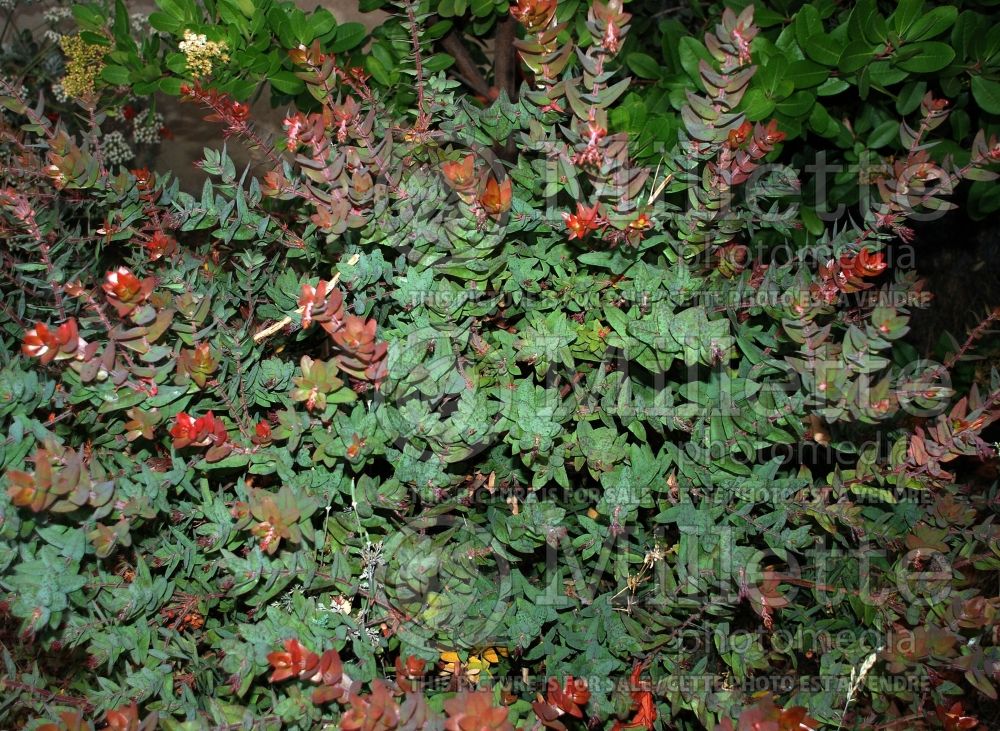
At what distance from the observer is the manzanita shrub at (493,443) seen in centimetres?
126

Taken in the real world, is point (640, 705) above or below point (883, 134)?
below

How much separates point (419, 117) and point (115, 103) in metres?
1.24

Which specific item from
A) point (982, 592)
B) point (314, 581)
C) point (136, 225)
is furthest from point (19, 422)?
point (982, 592)

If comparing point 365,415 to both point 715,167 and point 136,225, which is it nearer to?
point 715,167

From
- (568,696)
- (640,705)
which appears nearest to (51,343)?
(568,696)

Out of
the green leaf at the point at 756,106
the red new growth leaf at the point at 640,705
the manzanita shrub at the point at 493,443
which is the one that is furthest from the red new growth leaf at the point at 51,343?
the green leaf at the point at 756,106

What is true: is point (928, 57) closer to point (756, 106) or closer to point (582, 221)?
point (756, 106)

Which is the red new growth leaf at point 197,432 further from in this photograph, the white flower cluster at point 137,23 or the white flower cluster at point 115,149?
the white flower cluster at point 137,23

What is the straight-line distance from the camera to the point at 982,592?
1.87m

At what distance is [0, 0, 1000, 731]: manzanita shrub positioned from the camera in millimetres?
1262

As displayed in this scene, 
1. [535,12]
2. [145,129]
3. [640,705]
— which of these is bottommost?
[640,705]

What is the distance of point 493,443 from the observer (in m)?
1.55

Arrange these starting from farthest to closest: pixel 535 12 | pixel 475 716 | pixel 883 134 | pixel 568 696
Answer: pixel 883 134
pixel 568 696
pixel 535 12
pixel 475 716

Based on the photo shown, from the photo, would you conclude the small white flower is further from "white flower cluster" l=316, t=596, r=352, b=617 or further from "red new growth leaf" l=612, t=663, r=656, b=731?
"red new growth leaf" l=612, t=663, r=656, b=731
